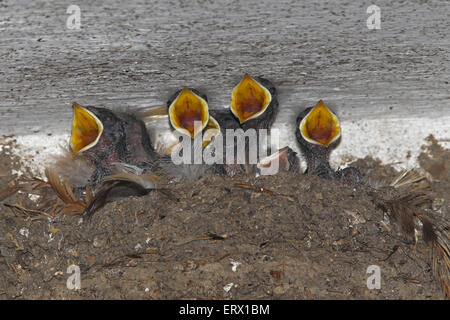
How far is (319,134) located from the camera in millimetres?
2141

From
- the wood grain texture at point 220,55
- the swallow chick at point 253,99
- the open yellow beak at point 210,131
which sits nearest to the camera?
the wood grain texture at point 220,55

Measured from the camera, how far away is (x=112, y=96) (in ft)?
6.91

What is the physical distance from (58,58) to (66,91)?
0.79ft

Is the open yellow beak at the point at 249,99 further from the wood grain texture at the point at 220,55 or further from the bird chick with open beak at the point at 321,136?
the bird chick with open beak at the point at 321,136

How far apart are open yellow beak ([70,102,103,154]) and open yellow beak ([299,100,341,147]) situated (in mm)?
694

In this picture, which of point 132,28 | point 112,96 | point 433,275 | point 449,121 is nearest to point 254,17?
point 132,28

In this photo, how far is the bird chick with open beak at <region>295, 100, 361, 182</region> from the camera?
2.10m

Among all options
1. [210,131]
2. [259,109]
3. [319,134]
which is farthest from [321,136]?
[210,131]

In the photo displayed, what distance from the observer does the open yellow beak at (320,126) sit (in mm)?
2094

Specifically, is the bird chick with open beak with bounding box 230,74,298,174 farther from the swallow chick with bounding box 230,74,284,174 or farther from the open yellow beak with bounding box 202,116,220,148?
the open yellow beak with bounding box 202,116,220,148

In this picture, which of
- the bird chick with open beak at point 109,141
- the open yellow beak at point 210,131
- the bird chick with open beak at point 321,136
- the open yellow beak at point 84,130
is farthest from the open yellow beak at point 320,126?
the open yellow beak at point 84,130

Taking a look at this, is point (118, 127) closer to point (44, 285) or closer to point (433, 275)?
point (44, 285)

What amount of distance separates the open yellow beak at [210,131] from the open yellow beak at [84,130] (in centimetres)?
38

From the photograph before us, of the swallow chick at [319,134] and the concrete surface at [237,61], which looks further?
the swallow chick at [319,134]
